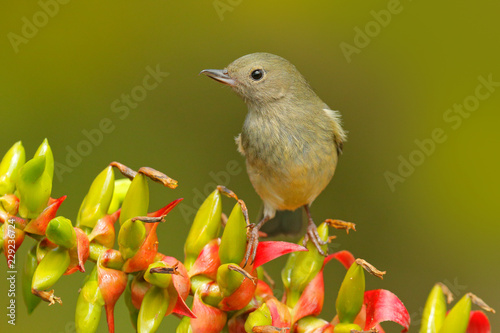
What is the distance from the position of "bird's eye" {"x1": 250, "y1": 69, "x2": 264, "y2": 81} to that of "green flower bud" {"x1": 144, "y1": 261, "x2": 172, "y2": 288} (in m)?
1.34

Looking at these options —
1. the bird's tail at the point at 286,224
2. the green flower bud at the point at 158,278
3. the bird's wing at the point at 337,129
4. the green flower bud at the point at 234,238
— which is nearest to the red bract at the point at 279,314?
the green flower bud at the point at 234,238

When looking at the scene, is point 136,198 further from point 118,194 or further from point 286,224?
point 286,224

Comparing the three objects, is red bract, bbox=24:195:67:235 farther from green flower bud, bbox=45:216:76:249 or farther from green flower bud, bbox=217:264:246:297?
green flower bud, bbox=217:264:246:297

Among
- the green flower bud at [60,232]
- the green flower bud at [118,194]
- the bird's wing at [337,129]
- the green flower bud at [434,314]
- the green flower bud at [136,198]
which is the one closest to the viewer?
the green flower bud at [60,232]

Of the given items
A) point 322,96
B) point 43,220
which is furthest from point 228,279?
point 322,96

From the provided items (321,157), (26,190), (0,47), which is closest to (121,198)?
(26,190)

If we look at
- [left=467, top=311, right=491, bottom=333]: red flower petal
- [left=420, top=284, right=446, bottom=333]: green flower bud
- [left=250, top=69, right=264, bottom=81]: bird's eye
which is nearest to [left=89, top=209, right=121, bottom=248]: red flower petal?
[left=420, top=284, right=446, bottom=333]: green flower bud

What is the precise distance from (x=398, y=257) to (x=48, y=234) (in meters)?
2.38

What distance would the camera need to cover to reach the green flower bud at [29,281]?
123cm

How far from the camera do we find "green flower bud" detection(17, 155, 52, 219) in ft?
3.90

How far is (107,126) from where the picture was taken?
2.74 m

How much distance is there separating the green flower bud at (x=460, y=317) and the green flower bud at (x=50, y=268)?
Result: 0.83 meters

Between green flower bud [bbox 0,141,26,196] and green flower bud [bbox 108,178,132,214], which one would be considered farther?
green flower bud [bbox 108,178,132,214]

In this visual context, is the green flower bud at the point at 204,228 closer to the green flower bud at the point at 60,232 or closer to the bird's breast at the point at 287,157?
the green flower bud at the point at 60,232
